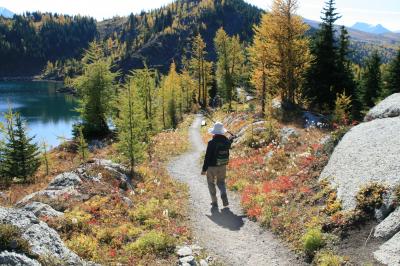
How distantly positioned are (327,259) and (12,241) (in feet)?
24.5

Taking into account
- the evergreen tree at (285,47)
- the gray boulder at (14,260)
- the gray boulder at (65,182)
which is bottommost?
the gray boulder at (65,182)

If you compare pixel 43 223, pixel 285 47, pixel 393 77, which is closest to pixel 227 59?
pixel 393 77

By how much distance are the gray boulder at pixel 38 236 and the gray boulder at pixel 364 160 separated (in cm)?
819

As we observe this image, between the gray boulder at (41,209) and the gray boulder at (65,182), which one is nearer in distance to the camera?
the gray boulder at (41,209)

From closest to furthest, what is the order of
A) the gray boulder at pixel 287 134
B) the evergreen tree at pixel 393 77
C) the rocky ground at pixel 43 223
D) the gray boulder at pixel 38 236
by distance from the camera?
the rocky ground at pixel 43 223
the gray boulder at pixel 38 236
the gray boulder at pixel 287 134
the evergreen tree at pixel 393 77

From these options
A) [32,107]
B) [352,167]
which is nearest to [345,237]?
[352,167]

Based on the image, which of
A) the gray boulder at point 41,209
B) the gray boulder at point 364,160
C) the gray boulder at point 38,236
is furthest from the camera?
the gray boulder at point 364,160

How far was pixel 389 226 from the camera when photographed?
9.73 metres

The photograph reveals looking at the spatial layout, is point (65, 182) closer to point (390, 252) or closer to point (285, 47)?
point (390, 252)

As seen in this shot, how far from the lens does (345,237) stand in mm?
10438

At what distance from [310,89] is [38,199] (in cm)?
3326

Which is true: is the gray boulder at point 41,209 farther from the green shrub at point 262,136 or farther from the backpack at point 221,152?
the green shrub at point 262,136

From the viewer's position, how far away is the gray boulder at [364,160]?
11.7 metres

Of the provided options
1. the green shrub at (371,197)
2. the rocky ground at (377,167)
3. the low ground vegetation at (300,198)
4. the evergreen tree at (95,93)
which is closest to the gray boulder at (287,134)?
the low ground vegetation at (300,198)
